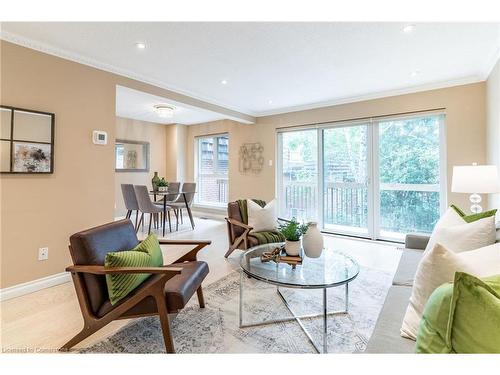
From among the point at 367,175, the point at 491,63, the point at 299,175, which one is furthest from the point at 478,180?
the point at 299,175

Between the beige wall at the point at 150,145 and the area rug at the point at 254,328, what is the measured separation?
4508 mm

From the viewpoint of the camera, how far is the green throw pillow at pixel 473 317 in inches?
27.2

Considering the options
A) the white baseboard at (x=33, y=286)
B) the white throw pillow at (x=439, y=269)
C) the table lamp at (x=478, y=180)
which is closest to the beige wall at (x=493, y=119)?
the table lamp at (x=478, y=180)

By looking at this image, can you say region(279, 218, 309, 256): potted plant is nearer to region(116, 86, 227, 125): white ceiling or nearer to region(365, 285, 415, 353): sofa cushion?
region(365, 285, 415, 353): sofa cushion

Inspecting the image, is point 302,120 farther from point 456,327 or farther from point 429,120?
point 456,327

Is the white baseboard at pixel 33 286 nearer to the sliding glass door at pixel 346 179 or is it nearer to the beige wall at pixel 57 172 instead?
the beige wall at pixel 57 172

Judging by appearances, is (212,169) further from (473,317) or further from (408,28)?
(473,317)

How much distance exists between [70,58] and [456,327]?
364 cm

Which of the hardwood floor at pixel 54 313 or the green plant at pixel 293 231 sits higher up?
the green plant at pixel 293 231

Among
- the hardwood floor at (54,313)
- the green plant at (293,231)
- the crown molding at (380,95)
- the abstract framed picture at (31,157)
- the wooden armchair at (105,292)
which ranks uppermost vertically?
the crown molding at (380,95)

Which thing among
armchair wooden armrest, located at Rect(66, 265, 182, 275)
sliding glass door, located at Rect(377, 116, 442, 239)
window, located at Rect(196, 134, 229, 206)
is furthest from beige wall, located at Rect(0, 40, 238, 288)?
sliding glass door, located at Rect(377, 116, 442, 239)

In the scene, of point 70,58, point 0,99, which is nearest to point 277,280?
point 0,99

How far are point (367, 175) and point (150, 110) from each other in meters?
4.50

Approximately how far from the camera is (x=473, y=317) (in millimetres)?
716
